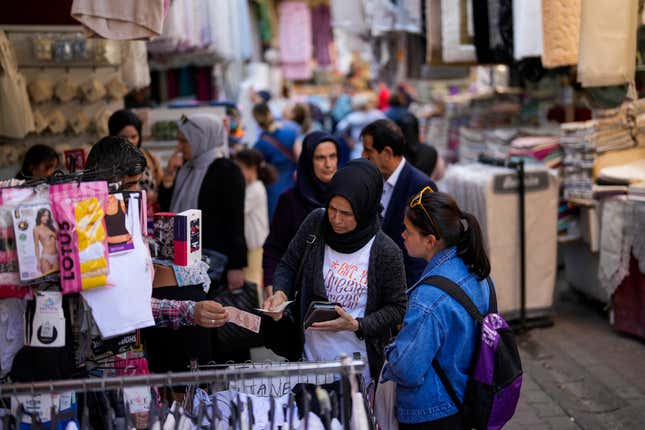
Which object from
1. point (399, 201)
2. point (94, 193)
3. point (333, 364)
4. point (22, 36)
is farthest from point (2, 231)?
point (22, 36)

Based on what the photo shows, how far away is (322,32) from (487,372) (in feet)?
55.5

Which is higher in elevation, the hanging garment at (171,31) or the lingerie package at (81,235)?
the hanging garment at (171,31)

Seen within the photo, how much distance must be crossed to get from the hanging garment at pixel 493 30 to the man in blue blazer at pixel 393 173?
2.57m

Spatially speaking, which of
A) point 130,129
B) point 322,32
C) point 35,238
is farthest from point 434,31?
point 322,32

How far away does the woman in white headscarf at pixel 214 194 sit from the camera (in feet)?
15.6

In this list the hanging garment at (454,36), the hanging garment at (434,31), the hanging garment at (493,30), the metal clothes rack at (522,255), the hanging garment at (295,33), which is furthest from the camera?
the hanging garment at (295,33)

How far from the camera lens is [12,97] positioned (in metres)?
5.36

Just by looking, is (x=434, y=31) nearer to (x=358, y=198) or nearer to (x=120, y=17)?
(x=120, y=17)

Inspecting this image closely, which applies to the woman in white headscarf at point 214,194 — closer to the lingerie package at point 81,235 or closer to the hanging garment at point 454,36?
the lingerie package at point 81,235

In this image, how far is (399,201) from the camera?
166 inches

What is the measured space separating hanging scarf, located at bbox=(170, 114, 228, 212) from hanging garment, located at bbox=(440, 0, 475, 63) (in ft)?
10.1

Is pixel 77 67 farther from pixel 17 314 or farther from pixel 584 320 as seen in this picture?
pixel 584 320

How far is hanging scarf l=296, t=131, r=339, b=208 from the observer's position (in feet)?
13.6

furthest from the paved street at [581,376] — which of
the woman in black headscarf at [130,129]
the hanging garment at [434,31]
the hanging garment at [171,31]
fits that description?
the hanging garment at [171,31]
